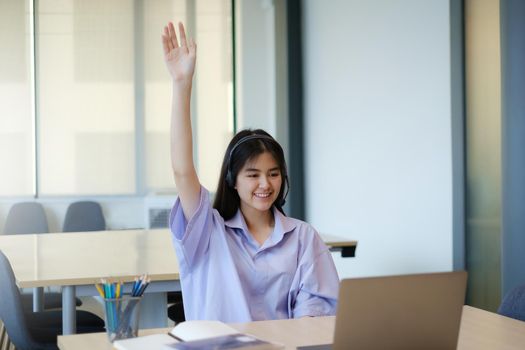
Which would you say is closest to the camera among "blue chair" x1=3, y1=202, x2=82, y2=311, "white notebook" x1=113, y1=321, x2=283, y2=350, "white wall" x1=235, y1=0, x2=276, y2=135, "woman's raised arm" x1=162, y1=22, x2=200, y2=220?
"white notebook" x1=113, y1=321, x2=283, y2=350

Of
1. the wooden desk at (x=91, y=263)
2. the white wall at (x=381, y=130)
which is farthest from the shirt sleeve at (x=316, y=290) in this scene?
the white wall at (x=381, y=130)

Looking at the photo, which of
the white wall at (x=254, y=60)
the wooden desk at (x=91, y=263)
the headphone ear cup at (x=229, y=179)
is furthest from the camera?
the white wall at (x=254, y=60)

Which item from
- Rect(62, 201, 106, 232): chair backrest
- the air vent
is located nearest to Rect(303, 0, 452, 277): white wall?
the air vent

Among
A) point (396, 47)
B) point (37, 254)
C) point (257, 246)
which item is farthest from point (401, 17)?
point (257, 246)

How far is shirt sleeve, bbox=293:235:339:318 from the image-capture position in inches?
90.0

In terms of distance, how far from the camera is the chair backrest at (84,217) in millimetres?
6996

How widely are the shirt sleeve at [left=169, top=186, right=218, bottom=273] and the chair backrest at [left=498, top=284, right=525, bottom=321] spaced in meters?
0.90

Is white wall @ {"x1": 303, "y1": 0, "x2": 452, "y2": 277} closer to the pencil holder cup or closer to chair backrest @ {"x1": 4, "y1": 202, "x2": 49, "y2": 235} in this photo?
chair backrest @ {"x1": 4, "y1": 202, "x2": 49, "y2": 235}

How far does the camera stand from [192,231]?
2266 mm

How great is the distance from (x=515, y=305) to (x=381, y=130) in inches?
125

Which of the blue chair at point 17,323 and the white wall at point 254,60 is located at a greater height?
the white wall at point 254,60

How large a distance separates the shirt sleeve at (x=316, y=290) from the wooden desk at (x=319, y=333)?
96 millimetres

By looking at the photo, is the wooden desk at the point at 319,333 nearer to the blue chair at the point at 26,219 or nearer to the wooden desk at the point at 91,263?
the wooden desk at the point at 91,263

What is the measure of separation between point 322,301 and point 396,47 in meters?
3.18
